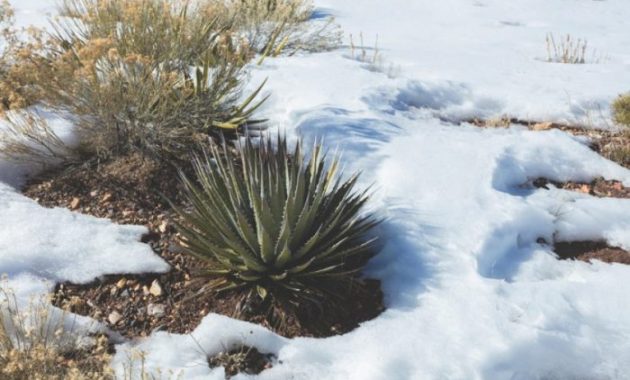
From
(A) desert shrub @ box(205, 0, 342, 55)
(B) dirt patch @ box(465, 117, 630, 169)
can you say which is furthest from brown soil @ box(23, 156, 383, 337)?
(A) desert shrub @ box(205, 0, 342, 55)

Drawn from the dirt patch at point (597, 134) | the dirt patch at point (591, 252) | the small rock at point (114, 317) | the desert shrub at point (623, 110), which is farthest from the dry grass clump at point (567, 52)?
the small rock at point (114, 317)

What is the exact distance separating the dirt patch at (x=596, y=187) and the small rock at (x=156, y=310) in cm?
303

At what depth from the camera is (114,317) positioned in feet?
11.7

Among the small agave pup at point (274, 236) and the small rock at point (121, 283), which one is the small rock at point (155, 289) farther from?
the small agave pup at point (274, 236)

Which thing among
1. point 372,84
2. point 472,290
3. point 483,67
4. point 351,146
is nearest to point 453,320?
point 472,290

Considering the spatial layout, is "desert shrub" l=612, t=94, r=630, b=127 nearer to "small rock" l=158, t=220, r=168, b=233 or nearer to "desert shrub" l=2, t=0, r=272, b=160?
"desert shrub" l=2, t=0, r=272, b=160

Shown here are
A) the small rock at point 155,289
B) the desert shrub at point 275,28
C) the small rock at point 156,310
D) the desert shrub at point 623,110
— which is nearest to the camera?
the small rock at point 156,310

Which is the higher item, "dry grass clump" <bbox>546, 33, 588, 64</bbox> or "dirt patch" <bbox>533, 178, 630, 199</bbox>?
"dry grass clump" <bbox>546, 33, 588, 64</bbox>

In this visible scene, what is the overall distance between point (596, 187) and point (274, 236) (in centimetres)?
291

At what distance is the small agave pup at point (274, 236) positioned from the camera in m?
3.48

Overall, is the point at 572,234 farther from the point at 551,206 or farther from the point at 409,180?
the point at 409,180

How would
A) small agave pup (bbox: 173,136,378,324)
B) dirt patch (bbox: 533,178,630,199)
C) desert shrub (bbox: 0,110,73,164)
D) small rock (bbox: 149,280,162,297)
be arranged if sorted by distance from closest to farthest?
small agave pup (bbox: 173,136,378,324)
small rock (bbox: 149,280,162,297)
desert shrub (bbox: 0,110,73,164)
dirt patch (bbox: 533,178,630,199)

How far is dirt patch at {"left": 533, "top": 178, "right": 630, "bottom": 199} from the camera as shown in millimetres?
4896

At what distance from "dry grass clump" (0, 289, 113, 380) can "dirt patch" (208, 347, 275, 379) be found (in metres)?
0.56
